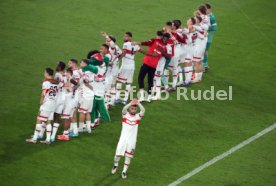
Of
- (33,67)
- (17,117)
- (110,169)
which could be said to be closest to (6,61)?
(33,67)

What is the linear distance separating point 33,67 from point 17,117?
3989 millimetres

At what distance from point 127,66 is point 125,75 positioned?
0.94 ft

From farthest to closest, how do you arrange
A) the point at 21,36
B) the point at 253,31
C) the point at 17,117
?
the point at 253,31 < the point at 21,36 < the point at 17,117

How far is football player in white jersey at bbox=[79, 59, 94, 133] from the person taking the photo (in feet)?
68.5

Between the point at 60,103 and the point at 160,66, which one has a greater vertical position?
the point at 160,66

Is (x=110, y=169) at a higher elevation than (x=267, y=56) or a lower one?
lower

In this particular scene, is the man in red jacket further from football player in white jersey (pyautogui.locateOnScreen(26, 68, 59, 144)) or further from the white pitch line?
football player in white jersey (pyautogui.locateOnScreen(26, 68, 59, 144))

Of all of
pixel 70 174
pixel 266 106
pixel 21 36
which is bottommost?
pixel 70 174

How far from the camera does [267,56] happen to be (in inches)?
1144

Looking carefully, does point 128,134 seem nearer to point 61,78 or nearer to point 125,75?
point 61,78

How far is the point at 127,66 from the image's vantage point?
2297 cm

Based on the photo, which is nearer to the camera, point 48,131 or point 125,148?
point 125,148

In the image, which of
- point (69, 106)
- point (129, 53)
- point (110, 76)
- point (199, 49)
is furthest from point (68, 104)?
point (199, 49)

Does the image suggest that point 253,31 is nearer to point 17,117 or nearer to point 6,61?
point 6,61
